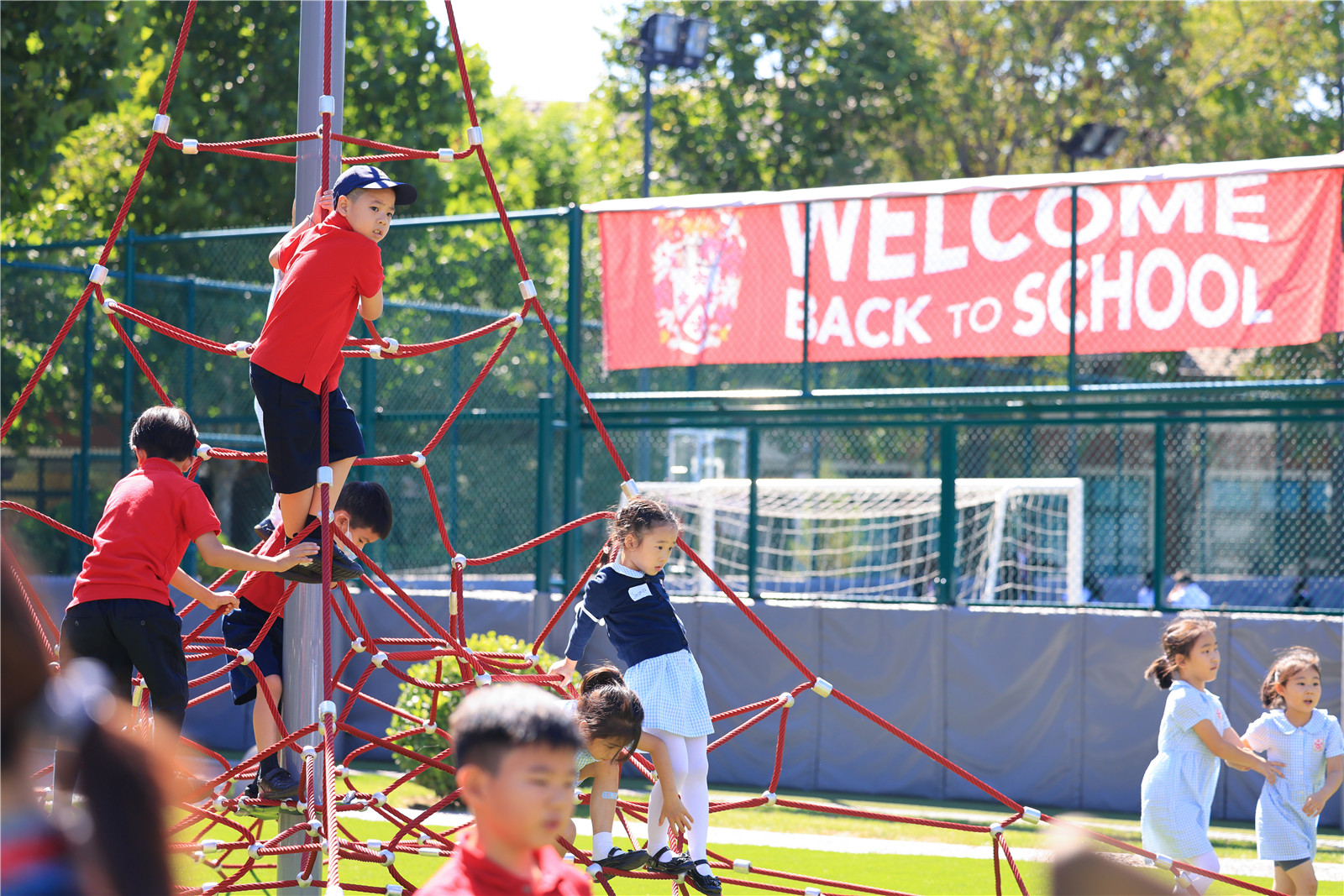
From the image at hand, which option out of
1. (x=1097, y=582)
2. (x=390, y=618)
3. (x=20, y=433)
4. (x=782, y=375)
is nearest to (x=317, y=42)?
(x=390, y=618)

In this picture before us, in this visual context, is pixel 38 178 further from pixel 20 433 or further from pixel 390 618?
pixel 390 618

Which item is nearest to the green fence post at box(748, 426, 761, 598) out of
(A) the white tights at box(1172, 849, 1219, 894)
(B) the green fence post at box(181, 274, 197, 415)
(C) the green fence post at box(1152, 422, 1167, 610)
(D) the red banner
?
(D) the red banner

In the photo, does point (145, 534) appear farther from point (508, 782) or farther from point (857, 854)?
point (857, 854)

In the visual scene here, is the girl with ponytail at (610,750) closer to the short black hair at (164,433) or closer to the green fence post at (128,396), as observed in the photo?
the short black hair at (164,433)

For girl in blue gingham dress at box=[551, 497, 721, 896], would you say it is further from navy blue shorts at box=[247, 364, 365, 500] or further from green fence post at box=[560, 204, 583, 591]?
green fence post at box=[560, 204, 583, 591]

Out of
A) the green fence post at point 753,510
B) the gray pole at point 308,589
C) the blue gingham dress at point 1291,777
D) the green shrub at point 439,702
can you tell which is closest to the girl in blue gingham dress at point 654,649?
the gray pole at point 308,589

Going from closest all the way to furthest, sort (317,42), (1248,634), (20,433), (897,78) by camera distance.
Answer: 1. (317,42)
2. (1248,634)
3. (20,433)
4. (897,78)

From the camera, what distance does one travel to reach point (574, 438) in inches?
419

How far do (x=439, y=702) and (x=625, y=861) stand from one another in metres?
4.46

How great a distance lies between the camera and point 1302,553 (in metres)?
14.1

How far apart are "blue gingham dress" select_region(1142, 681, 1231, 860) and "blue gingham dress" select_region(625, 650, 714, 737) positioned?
67.2 inches

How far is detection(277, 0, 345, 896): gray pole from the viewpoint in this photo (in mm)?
5172

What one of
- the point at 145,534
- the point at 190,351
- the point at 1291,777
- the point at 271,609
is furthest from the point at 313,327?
the point at 190,351

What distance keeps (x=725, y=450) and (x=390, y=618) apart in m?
8.01
